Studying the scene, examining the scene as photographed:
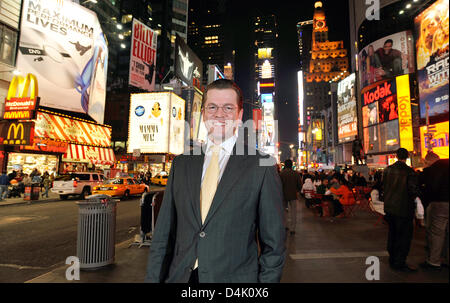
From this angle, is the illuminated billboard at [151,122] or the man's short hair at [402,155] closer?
the man's short hair at [402,155]

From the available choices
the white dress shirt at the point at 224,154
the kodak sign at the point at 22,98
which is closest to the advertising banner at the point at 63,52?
the kodak sign at the point at 22,98

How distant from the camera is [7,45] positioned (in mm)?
21969

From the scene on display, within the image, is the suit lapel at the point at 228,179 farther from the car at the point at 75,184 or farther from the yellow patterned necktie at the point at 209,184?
the car at the point at 75,184

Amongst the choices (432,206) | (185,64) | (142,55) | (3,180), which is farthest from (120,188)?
(185,64)

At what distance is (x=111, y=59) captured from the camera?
68.2 metres

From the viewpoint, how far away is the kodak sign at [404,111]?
3859 cm

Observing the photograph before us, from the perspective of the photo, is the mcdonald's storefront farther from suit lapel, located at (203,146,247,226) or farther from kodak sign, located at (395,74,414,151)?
kodak sign, located at (395,74,414,151)

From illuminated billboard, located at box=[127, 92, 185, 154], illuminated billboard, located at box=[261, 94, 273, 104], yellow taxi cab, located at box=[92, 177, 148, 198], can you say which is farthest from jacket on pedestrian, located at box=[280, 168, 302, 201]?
illuminated billboard, located at box=[261, 94, 273, 104]

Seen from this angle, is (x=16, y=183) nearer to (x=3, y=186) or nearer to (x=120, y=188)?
(x=3, y=186)

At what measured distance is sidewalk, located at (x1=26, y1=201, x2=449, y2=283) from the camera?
451cm

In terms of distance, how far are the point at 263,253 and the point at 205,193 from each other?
22.3 inches

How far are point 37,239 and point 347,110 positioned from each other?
5859 cm

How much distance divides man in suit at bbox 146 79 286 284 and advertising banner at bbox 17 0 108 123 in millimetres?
27365

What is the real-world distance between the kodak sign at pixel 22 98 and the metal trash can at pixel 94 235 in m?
19.4
